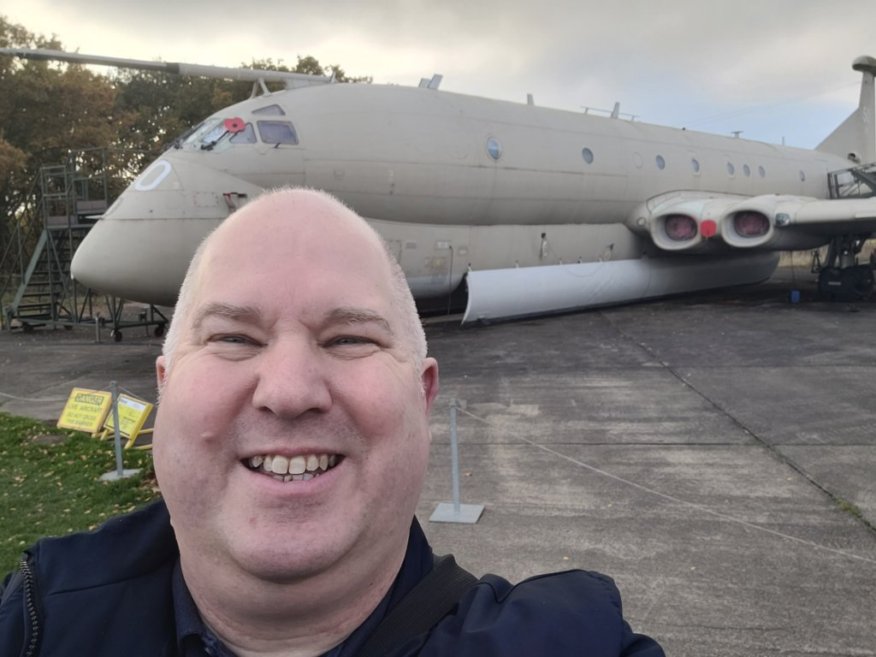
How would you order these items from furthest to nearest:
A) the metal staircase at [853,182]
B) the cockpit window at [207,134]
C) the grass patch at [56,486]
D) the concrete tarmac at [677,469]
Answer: the metal staircase at [853,182] → the cockpit window at [207,134] → the grass patch at [56,486] → the concrete tarmac at [677,469]

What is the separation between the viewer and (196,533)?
1252mm

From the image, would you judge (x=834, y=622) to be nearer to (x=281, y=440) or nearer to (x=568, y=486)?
(x=568, y=486)

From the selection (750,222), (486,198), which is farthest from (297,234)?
(750,222)

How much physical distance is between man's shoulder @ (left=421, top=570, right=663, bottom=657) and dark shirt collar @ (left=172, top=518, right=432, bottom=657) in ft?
0.42

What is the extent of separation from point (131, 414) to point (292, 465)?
20.8ft

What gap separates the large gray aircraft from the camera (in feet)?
35.7

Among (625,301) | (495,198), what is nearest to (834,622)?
(495,198)

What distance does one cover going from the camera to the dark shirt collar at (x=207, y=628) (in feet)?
4.37

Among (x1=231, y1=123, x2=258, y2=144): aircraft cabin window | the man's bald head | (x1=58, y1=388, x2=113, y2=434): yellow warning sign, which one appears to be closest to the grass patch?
(x1=58, y1=388, x2=113, y2=434): yellow warning sign

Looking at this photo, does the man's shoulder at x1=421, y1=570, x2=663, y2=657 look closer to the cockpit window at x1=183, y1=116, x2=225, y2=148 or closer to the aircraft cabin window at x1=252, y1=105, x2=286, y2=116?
the cockpit window at x1=183, y1=116, x2=225, y2=148

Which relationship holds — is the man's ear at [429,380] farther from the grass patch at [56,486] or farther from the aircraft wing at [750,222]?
the aircraft wing at [750,222]

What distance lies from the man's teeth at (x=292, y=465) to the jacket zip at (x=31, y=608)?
0.55 m

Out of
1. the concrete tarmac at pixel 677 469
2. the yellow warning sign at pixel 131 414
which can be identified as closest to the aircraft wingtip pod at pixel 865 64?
the concrete tarmac at pixel 677 469

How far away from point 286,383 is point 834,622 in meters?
3.58
